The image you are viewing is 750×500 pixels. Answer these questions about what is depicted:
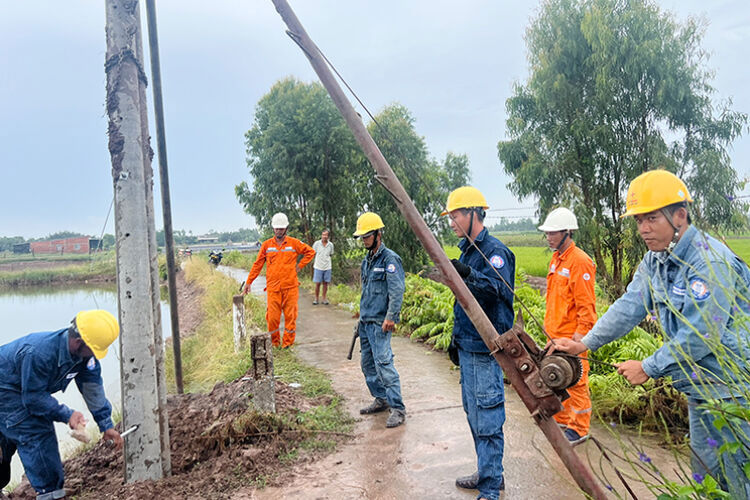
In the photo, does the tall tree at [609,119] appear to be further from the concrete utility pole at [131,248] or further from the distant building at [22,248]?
the distant building at [22,248]

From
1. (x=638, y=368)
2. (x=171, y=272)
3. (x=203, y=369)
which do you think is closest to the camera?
(x=638, y=368)

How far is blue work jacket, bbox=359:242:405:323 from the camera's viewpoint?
4.57 m

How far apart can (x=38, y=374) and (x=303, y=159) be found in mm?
16225

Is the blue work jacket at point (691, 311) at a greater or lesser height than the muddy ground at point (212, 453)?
greater

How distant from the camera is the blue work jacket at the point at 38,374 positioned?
11.5ft

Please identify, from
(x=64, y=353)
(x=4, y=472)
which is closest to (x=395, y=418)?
(x=64, y=353)

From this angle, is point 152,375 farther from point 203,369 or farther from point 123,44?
point 203,369

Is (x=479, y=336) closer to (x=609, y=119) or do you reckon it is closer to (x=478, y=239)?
(x=478, y=239)

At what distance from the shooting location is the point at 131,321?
346 cm

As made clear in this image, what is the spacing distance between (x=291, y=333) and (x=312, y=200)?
39.5 feet

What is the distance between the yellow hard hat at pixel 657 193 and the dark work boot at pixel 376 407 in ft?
11.0

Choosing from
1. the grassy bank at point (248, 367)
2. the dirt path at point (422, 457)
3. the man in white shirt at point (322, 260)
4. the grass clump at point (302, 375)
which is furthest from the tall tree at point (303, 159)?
the dirt path at point (422, 457)

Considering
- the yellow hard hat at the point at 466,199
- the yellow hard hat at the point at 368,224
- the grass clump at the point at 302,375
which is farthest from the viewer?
the grass clump at the point at 302,375

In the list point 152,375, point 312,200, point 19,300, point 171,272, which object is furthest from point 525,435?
point 19,300
